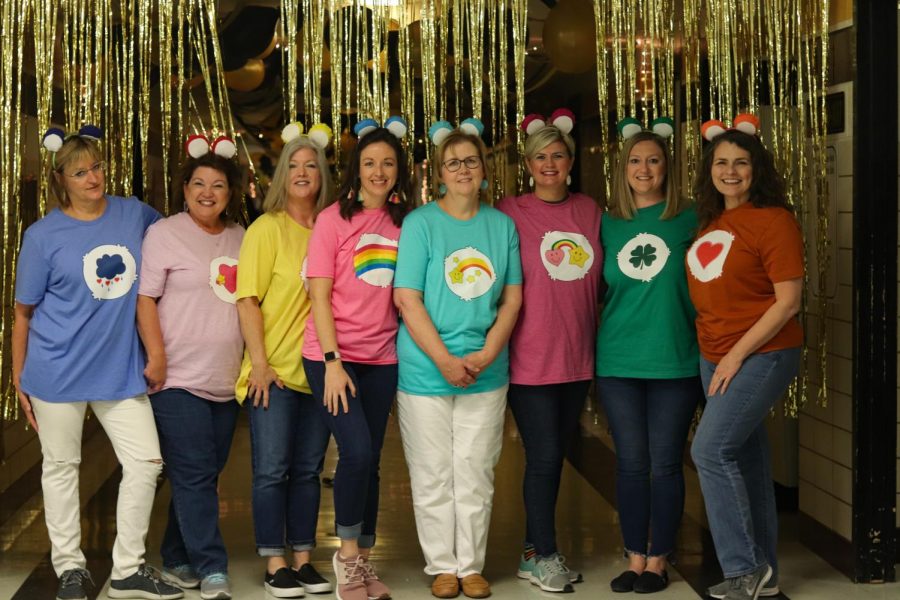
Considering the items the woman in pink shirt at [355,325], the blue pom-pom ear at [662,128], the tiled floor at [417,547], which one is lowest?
the tiled floor at [417,547]

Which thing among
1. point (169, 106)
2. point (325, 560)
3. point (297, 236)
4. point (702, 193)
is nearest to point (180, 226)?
point (297, 236)

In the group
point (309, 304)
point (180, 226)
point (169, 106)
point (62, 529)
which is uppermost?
point (169, 106)

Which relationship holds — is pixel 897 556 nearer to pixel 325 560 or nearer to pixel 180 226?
pixel 325 560

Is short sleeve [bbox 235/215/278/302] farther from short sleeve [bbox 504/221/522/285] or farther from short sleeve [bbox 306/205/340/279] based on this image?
short sleeve [bbox 504/221/522/285]

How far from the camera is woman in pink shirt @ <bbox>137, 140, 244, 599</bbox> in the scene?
11.3 ft

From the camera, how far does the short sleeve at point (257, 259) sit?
3.41 metres

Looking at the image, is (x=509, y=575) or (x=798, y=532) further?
(x=798, y=532)

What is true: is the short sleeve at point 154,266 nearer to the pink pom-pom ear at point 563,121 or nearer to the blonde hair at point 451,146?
the blonde hair at point 451,146

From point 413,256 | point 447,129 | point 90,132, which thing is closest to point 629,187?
point 447,129

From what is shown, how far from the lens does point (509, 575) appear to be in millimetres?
3816

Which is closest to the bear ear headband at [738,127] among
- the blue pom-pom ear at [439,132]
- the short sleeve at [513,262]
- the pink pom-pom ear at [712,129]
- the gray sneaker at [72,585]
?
the pink pom-pom ear at [712,129]

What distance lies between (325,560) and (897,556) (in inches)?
74.7

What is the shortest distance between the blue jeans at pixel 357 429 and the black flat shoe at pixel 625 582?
0.80 meters

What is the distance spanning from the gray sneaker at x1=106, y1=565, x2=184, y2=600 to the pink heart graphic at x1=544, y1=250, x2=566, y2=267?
1498 mm
